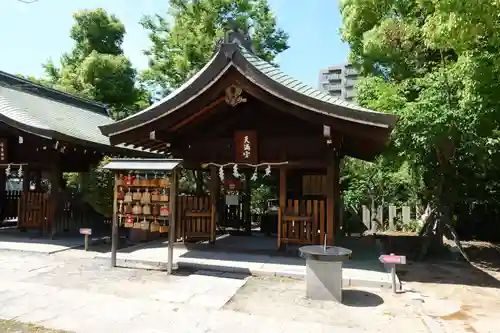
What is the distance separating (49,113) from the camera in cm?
1435

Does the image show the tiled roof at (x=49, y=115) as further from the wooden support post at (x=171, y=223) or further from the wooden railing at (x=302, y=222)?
the wooden railing at (x=302, y=222)

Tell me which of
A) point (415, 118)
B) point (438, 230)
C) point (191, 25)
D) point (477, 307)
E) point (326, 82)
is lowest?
point (477, 307)

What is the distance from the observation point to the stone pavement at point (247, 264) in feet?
23.5

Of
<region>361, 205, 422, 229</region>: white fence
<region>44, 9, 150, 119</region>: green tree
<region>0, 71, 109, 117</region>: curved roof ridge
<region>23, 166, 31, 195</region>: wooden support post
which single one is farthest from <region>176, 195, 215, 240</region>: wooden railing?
<region>44, 9, 150, 119</region>: green tree

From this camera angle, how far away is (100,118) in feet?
61.8

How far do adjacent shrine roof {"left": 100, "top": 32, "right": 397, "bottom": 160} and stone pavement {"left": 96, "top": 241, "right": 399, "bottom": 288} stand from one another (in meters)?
2.66

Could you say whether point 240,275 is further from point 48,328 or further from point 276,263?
point 48,328

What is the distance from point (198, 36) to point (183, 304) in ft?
→ 53.4

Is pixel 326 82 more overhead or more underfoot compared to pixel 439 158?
more overhead

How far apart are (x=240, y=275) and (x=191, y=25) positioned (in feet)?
53.8

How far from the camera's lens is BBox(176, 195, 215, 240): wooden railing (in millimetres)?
9891

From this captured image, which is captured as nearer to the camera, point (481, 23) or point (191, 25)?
point (481, 23)

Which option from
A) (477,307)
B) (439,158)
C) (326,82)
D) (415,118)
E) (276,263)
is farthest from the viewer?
(326,82)

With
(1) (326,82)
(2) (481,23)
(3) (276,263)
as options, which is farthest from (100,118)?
(1) (326,82)
